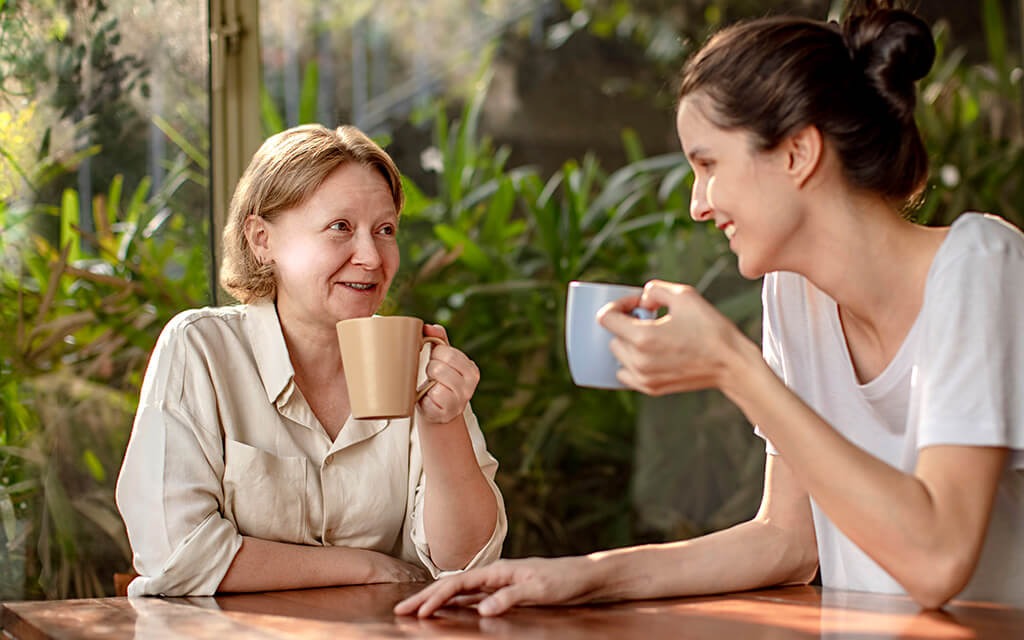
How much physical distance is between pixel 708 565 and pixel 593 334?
0.34m

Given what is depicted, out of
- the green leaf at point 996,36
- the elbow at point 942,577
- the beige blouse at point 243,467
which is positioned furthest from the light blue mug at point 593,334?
the green leaf at point 996,36

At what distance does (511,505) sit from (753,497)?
0.79 m

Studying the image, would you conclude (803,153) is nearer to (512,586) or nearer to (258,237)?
(512,586)

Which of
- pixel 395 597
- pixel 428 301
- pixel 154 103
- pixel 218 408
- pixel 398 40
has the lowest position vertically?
pixel 395 597

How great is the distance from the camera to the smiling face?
5.26 feet

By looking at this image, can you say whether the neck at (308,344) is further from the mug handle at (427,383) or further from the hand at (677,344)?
the hand at (677,344)

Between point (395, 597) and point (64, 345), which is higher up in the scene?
point (64, 345)

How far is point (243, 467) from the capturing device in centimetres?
147

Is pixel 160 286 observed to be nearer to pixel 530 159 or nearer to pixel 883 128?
pixel 530 159

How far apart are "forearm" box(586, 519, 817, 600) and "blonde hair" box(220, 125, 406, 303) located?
2.67 feet

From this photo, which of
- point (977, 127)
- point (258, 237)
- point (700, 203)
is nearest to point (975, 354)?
point (700, 203)

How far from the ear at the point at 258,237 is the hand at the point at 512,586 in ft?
2.63

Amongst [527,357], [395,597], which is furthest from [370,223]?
[527,357]

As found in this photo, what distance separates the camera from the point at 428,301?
2.83 metres
